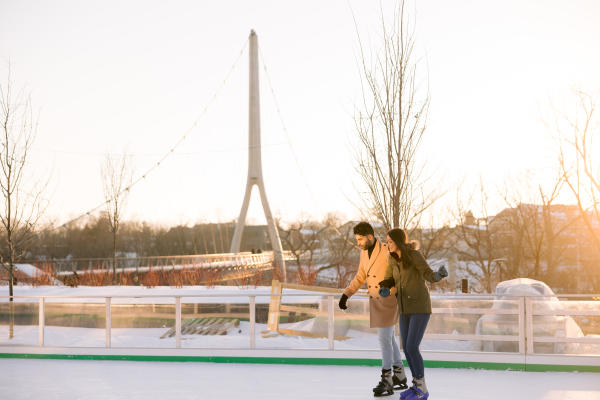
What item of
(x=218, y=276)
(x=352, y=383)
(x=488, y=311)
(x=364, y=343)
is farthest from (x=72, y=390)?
(x=218, y=276)

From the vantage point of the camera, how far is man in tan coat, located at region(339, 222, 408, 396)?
5.02 meters

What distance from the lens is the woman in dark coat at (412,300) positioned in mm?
4727

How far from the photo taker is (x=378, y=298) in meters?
5.04

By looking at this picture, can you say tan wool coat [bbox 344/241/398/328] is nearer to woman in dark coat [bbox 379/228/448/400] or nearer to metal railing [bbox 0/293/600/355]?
woman in dark coat [bbox 379/228/448/400]

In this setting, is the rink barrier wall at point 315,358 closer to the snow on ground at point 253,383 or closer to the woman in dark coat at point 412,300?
the snow on ground at point 253,383

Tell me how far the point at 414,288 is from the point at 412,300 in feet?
0.29

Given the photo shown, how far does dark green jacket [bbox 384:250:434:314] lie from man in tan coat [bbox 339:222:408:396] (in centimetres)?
20

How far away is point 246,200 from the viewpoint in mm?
31203

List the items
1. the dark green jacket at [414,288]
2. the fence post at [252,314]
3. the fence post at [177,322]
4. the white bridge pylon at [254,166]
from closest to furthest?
the dark green jacket at [414,288] → the fence post at [252,314] → the fence post at [177,322] → the white bridge pylon at [254,166]

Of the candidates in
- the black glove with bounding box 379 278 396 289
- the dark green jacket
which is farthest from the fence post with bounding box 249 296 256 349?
the dark green jacket

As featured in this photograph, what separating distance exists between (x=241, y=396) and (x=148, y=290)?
13478 mm

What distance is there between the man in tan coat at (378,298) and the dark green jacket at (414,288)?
20cm

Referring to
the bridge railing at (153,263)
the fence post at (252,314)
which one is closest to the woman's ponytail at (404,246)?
the fence post at (252,314)

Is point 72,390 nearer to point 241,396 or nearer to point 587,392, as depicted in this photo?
point 241,396
